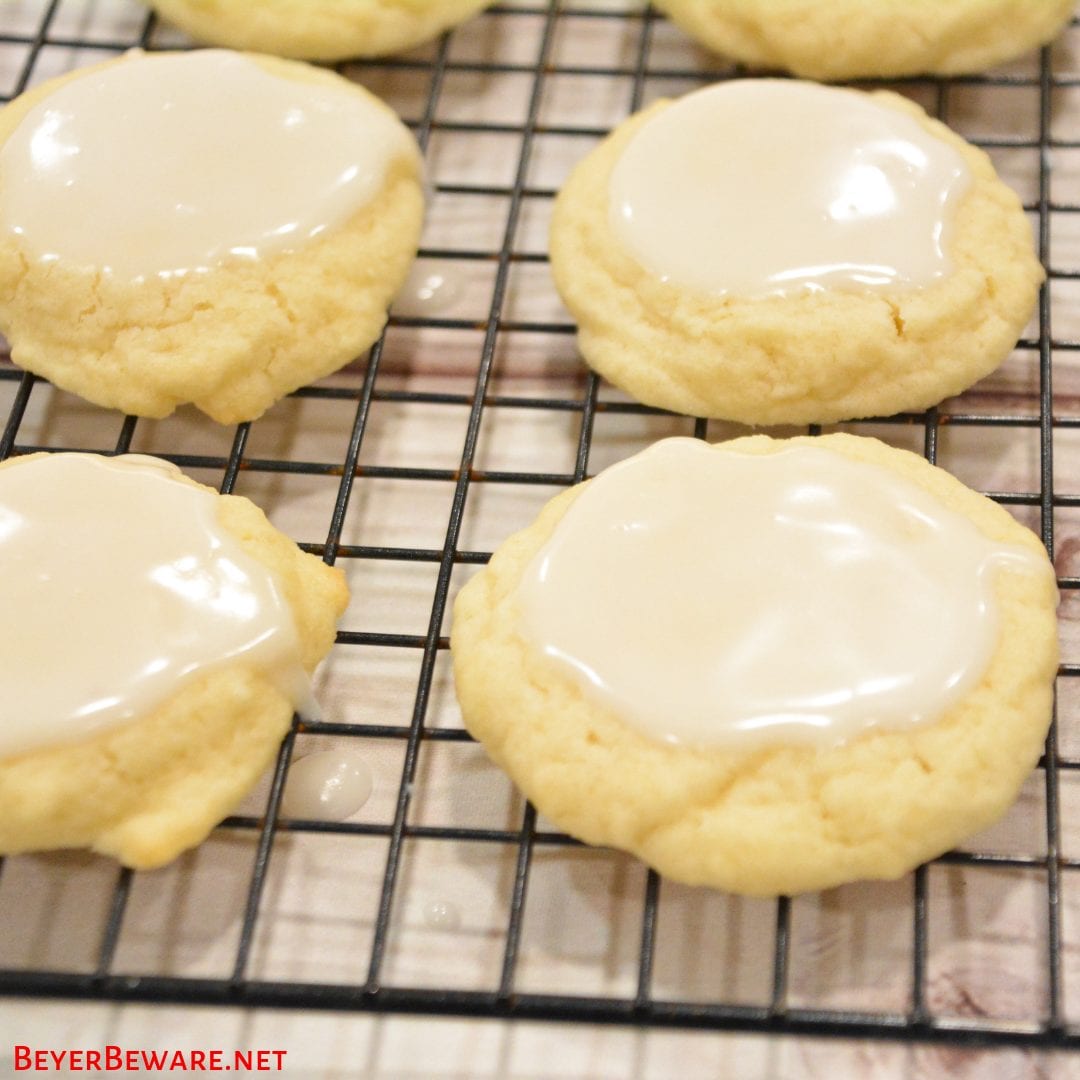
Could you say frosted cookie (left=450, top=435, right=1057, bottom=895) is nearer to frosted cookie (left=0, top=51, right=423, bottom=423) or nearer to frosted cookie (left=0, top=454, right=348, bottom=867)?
frosted cookie (left=0, top=454, right=348, bottom=867)

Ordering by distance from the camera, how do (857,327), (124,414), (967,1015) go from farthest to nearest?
(124,414) < (857,327) < (967,1015)

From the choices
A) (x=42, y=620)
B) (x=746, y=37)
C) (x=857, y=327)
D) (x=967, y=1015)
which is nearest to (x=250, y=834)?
(x=42, y=620)

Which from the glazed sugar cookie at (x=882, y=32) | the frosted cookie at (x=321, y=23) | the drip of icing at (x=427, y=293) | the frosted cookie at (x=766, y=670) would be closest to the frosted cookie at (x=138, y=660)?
the frosted cookie at (x=766, y=670)

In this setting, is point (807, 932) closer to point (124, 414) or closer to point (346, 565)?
point (346, 565)

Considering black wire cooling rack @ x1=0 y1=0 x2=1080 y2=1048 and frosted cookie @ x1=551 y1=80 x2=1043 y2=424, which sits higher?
frosted cookie @ x1=551 y1=80 x2=1043 y2=424

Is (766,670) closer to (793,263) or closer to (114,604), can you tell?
(793,263)

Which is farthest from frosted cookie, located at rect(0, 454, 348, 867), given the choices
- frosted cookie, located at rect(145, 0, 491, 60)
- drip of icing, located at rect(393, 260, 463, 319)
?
frosted cookie, located at rect(145, 0, 491, 60)

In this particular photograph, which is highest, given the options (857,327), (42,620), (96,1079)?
(857,327)

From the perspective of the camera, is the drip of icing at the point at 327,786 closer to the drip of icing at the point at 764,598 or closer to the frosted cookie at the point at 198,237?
the drip of icing at the point at 764,598
